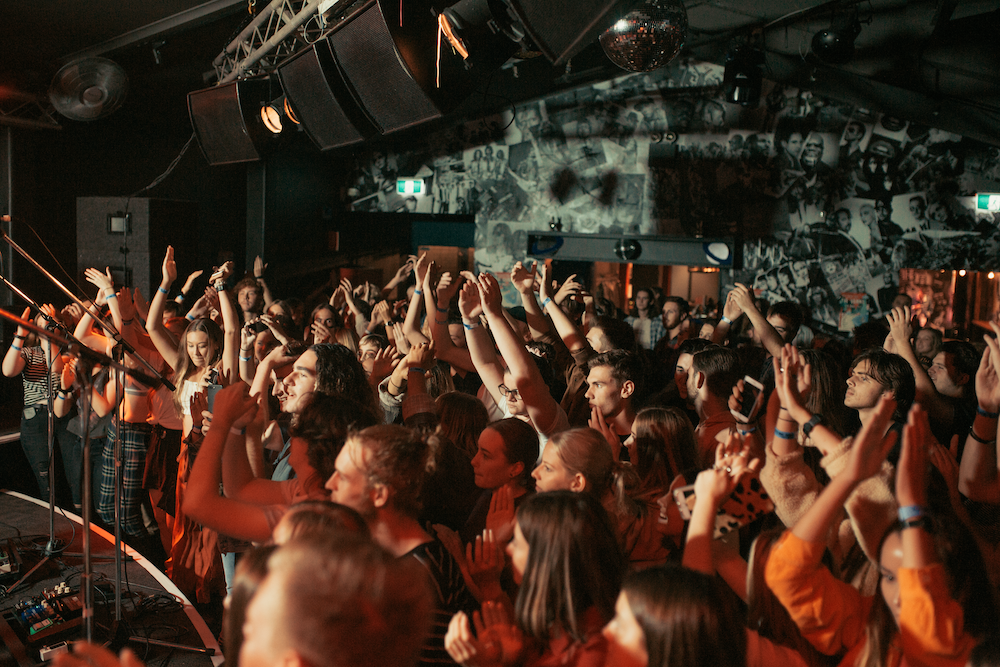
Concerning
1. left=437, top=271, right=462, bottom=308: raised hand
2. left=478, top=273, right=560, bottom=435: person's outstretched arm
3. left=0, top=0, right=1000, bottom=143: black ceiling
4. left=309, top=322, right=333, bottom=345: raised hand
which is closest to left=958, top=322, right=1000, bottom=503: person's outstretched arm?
left=478, top=273, right=560, bottom=435: person's outstretched arm

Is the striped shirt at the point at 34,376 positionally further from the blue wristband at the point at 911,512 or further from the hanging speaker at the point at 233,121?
the blue wristband at the point at 911,512

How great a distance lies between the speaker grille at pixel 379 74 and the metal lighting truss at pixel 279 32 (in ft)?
2.41

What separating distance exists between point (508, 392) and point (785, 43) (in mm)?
6018

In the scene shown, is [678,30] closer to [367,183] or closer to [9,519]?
[9,519]

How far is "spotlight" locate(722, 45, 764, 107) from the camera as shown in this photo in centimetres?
605

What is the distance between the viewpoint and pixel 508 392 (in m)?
2.69

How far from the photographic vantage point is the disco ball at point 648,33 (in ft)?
11.2

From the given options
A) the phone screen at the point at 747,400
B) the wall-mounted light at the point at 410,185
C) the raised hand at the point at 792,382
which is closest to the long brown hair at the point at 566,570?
the raised hand at the point at 792,382

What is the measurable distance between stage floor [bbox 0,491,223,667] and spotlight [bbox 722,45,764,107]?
5.60m

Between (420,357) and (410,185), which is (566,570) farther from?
(410,185)

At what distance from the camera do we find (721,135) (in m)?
7.86

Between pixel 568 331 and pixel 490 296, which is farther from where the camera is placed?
pixel 568 331

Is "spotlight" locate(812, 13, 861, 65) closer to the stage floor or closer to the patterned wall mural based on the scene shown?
the patterned wall mural

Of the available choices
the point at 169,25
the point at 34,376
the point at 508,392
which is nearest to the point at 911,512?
the point at 508,392
